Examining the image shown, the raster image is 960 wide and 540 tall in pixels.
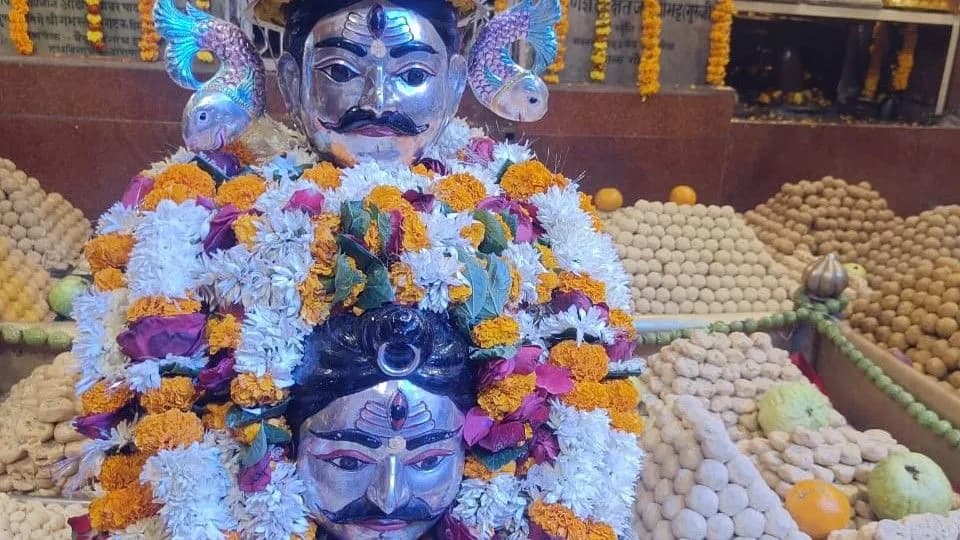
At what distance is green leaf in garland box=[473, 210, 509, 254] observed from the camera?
4.33 feet

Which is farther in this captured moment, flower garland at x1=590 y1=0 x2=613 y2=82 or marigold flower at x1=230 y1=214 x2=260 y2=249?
flower garland at x1=590 y1=0 x2=613 y2=82

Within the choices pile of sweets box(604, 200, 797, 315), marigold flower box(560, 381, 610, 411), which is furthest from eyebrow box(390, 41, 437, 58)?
pile of sweets box(604, 200, 797, 315)

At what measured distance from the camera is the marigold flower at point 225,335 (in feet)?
4.02

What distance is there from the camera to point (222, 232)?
132 centimetres

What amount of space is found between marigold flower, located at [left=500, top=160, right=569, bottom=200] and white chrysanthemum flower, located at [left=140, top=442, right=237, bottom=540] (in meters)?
0.73

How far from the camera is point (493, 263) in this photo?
128cm

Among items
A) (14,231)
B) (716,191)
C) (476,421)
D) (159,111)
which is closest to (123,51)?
(159,111)

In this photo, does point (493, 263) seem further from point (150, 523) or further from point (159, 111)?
point (159, 111)

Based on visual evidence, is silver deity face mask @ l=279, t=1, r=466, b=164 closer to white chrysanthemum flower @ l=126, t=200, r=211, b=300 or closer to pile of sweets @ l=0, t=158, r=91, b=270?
white chrysanthemum flower @ l=126, t=200, r=211, b=300

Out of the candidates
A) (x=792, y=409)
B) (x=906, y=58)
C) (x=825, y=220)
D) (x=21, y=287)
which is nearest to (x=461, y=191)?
(x=792, y=409)

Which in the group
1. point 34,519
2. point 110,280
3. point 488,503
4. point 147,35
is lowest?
point 34,519

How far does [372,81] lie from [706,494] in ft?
3.78

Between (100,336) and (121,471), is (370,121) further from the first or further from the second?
(121,471)

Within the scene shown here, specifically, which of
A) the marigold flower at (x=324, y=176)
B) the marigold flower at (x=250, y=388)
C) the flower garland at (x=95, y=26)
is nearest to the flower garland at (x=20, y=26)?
the flower garland at (x=95, y=26)
